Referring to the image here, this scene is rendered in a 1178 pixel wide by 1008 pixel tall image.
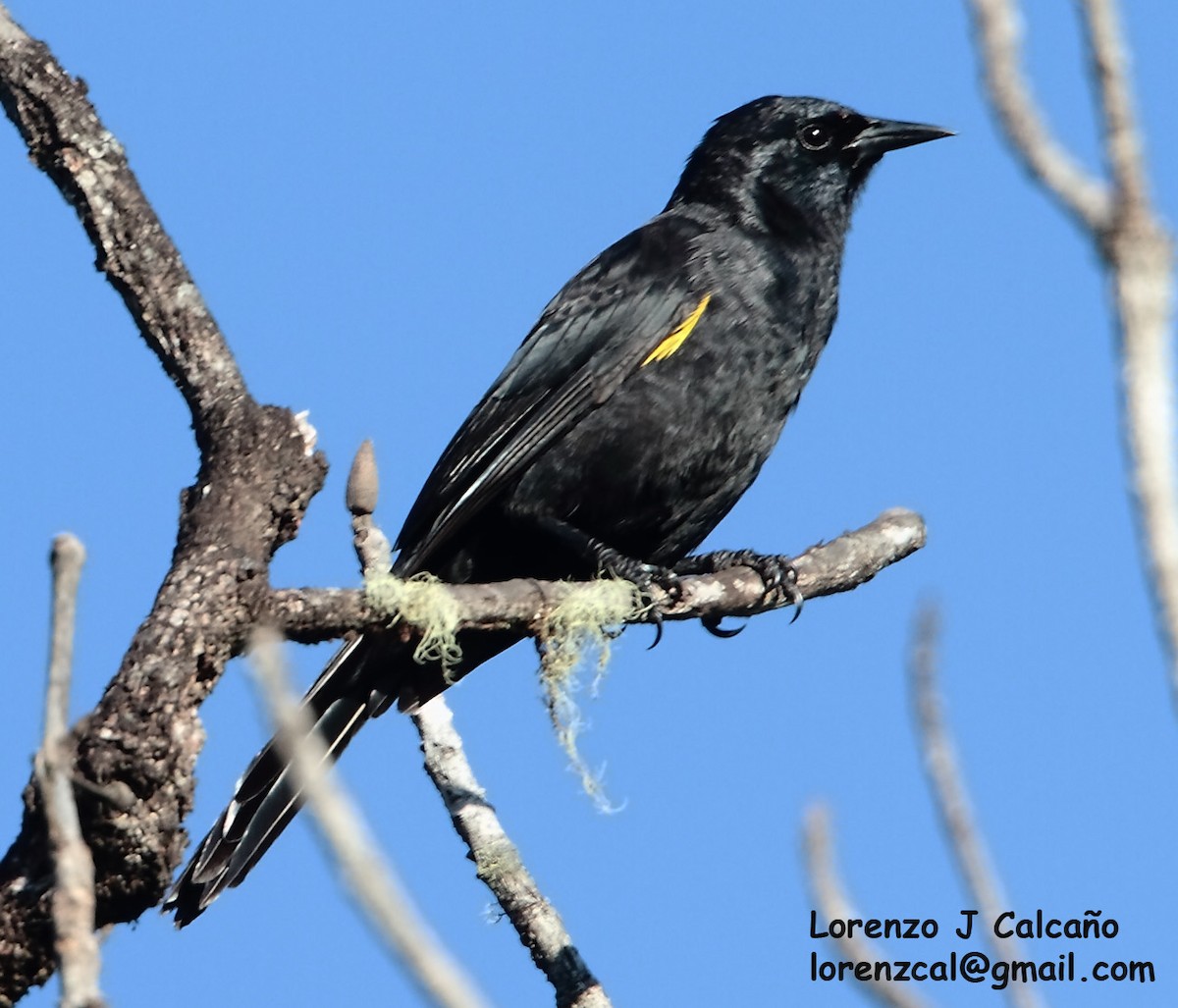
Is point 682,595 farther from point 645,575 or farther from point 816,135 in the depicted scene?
point 816,135

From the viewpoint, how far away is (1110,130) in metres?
1.29

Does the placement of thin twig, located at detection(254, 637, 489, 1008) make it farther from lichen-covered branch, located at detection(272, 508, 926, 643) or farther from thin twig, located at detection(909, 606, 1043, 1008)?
lichen-covered branch, located at detection(272, 508, 926, 643)

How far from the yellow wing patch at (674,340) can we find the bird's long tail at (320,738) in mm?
1076

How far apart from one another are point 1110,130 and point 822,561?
4112 millimetres

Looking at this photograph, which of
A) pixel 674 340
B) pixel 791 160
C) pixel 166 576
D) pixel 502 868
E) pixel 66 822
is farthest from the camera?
pixel 791 160

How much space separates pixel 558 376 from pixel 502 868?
1720 millimetres

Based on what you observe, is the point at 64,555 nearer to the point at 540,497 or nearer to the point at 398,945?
the point at 398,945

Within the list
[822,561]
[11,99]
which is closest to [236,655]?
[11,99]

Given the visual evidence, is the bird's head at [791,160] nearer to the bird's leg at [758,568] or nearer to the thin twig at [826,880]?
the bird's leg at [758,568]

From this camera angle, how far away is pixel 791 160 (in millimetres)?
6367

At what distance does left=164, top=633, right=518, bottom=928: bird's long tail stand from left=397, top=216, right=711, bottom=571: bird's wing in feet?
1.34

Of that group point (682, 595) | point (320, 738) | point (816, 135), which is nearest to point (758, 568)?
point (682, 595)

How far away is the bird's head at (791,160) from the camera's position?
6188mm

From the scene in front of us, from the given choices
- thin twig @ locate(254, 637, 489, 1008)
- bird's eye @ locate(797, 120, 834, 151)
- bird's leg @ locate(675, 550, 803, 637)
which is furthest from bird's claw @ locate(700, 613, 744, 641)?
thin twig @ locate(254, 637, 489, 1008)
